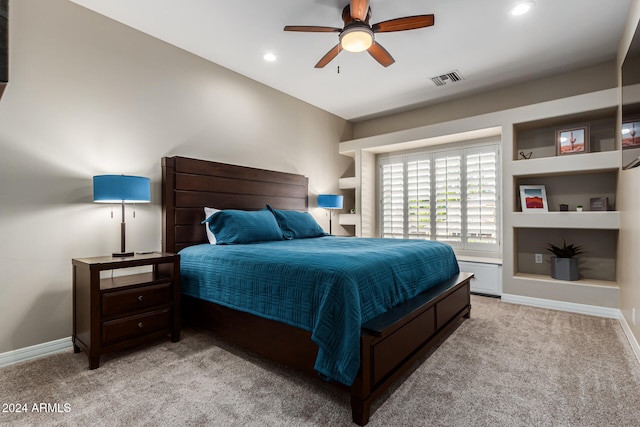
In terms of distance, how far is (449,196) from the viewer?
4.86 metres

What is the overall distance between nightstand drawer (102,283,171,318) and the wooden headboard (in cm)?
Result: 71

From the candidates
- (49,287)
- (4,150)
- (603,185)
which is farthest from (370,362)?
(603,185)

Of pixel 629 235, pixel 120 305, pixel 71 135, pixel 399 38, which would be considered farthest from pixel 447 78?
pixel 120 305

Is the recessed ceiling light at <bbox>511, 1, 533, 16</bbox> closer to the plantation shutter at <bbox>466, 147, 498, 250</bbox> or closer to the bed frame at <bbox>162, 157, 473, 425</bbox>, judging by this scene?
the plantation shutter at <bbox>466, 147, 498, 250</bbox>

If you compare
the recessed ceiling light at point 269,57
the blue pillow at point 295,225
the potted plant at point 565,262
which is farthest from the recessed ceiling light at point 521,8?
the blue pillow at point 295,225

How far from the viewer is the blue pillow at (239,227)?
10.3 ft

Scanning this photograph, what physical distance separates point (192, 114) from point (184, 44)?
2.30 feet

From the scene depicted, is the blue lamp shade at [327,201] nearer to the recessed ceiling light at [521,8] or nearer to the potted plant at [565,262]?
the potted plant at [565,262]

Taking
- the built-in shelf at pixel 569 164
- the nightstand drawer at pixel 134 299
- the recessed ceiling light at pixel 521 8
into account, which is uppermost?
the recessed ceiling light at pixel 521 8

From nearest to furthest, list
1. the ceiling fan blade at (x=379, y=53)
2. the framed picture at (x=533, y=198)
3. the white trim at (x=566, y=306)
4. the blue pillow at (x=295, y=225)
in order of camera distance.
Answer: the ceiling fan blade at (x=379, y=53) < the white trim at (x=566, y=306) < the blue pillow at (x=295, y=225) < the framed picture at (x=533, y=198)

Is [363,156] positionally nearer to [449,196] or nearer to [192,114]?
[449,196]

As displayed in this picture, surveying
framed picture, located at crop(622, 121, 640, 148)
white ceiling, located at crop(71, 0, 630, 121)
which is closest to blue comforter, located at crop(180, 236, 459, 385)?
framed picture, located at crop(622, 121, 640, 148)

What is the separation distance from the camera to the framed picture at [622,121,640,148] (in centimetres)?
227

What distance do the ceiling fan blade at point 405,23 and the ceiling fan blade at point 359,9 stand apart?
15 centimetres
